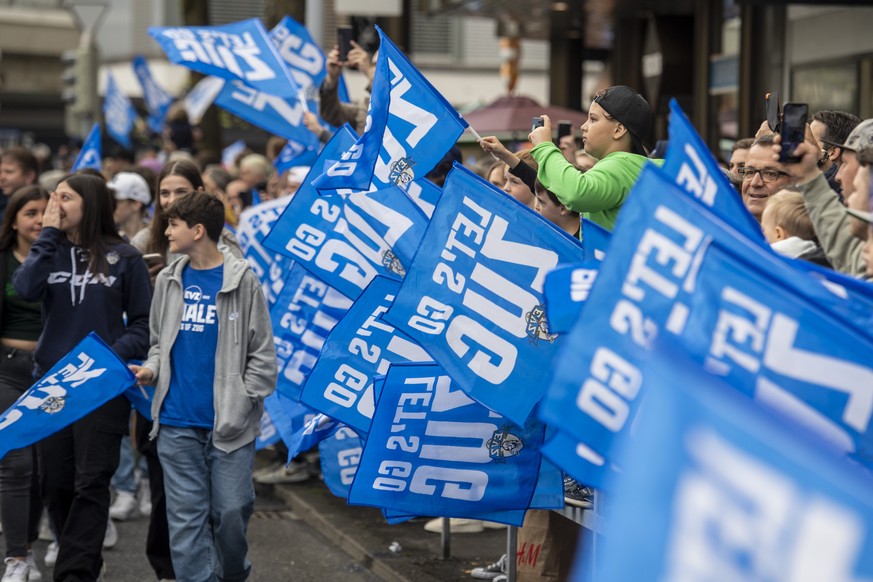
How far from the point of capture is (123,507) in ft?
27.6

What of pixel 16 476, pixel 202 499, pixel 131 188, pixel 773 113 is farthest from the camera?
pixel 131 188

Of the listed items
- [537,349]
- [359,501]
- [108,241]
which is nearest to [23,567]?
[108,241]

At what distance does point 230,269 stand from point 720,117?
986cm

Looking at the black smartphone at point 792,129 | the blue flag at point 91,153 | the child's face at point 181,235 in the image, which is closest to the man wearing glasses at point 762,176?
the black smartphone at point 792,129

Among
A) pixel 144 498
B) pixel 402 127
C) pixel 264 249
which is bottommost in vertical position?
pixel 144 498

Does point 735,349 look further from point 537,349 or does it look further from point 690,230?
point 537,349

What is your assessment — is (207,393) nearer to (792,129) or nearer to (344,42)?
(792,129)

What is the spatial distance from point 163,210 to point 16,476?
1.52 metres

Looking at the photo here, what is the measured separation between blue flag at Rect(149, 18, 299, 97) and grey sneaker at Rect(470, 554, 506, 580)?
141 inches

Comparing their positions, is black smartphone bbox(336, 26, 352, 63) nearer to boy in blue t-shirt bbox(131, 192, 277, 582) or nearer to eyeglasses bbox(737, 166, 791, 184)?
boy in blue t-shirt bbox(131, 192, 277, 582)

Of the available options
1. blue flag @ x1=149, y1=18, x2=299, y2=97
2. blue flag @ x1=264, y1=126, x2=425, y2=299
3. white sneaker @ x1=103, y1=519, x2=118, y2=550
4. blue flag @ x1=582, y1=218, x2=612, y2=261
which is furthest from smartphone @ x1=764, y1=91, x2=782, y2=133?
blue flag @ x1=149, y1=18, x2=299, y2=97

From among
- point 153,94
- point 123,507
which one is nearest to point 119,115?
point 153,94

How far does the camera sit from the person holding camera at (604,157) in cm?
496

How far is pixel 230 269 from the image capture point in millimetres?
6000
